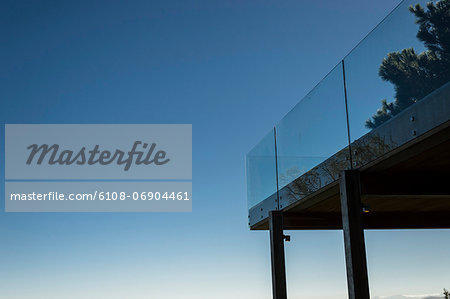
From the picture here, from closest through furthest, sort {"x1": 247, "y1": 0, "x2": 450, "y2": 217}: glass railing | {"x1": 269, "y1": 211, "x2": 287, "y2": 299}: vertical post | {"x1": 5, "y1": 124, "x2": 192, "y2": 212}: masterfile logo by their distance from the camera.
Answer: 1. {"x1": 247, "y1": 0, "x2": 450, "y2": 217}: glass railing
2. {"x1": 269, "y1": 211, "x2": 287, "y2": 299}: vertical post
3. {"x1": 5, "y1": 124, "x2": 192, "y2": 212}: masterfile logo

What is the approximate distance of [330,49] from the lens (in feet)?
63.0

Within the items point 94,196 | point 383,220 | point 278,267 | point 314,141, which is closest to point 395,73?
point 314,141

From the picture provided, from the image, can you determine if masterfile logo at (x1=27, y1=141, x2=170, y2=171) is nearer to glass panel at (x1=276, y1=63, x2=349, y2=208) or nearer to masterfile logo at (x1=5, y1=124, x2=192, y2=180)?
masterfile logo at (x1=5, y1=124, x2=192, y2=180)

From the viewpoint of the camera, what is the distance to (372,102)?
540 centimetres

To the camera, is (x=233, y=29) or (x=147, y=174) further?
(x=233, y=29)

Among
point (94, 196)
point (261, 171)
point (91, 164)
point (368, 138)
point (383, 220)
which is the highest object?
point (91, 164)

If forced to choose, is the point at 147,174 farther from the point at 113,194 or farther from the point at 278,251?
the point at 278,251

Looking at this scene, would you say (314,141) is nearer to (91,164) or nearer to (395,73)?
(395,73)

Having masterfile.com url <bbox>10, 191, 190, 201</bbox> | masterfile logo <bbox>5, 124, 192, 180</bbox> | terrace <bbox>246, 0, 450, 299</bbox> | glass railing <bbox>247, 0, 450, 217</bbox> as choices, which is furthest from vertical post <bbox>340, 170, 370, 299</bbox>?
masterfile.com url <bbox>10, 191, 190, 201</bbox>

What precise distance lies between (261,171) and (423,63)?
4376 mm

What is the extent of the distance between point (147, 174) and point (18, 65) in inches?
227

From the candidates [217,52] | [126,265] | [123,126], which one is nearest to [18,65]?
[123,126]

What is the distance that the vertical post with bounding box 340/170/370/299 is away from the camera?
5.52 m

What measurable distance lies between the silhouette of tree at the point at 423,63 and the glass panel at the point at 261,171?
3.28m
